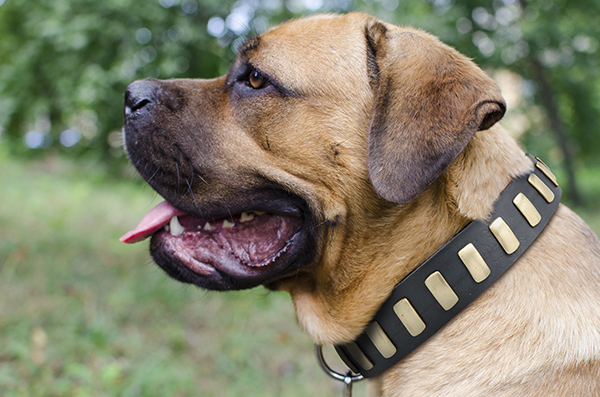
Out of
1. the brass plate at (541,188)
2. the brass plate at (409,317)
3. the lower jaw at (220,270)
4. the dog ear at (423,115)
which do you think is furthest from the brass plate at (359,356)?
the brass plate at (541,188)

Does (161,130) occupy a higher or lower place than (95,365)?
higher

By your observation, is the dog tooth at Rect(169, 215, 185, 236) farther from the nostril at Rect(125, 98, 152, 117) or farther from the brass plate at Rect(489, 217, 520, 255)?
the brass plate at Rect(489, 217, 520, 255)

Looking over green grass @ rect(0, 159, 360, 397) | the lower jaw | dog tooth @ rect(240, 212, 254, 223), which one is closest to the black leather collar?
the lower jaw

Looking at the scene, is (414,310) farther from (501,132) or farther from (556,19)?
(556,19)

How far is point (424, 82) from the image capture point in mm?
1848

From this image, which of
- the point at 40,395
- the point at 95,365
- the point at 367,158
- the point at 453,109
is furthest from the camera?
the point at 95,365

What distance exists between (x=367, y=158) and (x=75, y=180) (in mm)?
12604

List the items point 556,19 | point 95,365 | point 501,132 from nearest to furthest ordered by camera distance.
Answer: point 501,132 < point 95,365 < point 556,19

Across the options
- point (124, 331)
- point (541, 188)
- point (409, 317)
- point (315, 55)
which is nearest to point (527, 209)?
point (541, 188)

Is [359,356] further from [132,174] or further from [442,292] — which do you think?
[132,174]

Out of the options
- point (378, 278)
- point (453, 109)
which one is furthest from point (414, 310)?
point (453, 109)

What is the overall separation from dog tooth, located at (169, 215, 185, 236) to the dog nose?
0.58m

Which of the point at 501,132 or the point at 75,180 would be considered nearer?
the point at 501,132

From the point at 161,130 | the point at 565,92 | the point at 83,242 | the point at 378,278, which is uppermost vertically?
the point at 161,130
